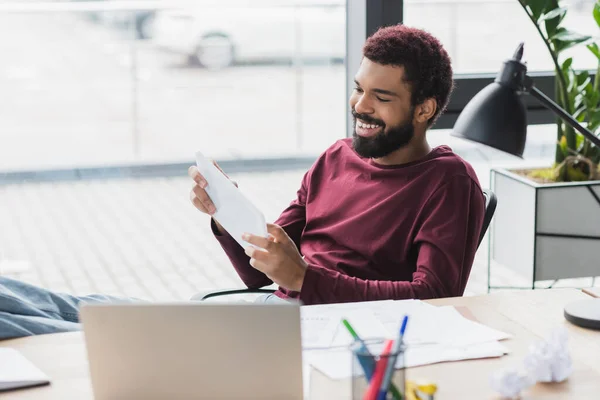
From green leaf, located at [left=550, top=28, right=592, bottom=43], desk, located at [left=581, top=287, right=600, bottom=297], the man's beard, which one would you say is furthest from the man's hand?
green leaf, located at [left=550, top=28, right=592, bottom=43]

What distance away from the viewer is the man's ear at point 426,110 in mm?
2078

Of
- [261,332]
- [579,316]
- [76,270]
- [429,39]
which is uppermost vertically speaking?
[429,39]

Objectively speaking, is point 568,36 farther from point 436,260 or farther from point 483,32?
point 436,260

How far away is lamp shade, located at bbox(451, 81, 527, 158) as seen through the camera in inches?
62.4

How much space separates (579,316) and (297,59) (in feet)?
9.69

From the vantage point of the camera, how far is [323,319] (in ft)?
5.25

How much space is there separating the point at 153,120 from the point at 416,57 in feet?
8.72

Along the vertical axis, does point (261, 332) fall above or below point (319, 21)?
below

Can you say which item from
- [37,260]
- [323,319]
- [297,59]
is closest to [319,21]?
[297,59]

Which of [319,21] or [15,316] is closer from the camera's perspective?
[15,316]

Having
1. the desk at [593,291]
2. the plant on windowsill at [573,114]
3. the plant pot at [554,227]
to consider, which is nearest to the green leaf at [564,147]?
the plant on windowsill at [573,114]

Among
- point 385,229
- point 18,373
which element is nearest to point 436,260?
point 385,229

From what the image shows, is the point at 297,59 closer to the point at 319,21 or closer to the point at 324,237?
the point at 319,21

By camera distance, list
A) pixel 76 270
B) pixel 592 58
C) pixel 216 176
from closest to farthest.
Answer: pixel 216 176
pixel 592 58
pixel 76 270
